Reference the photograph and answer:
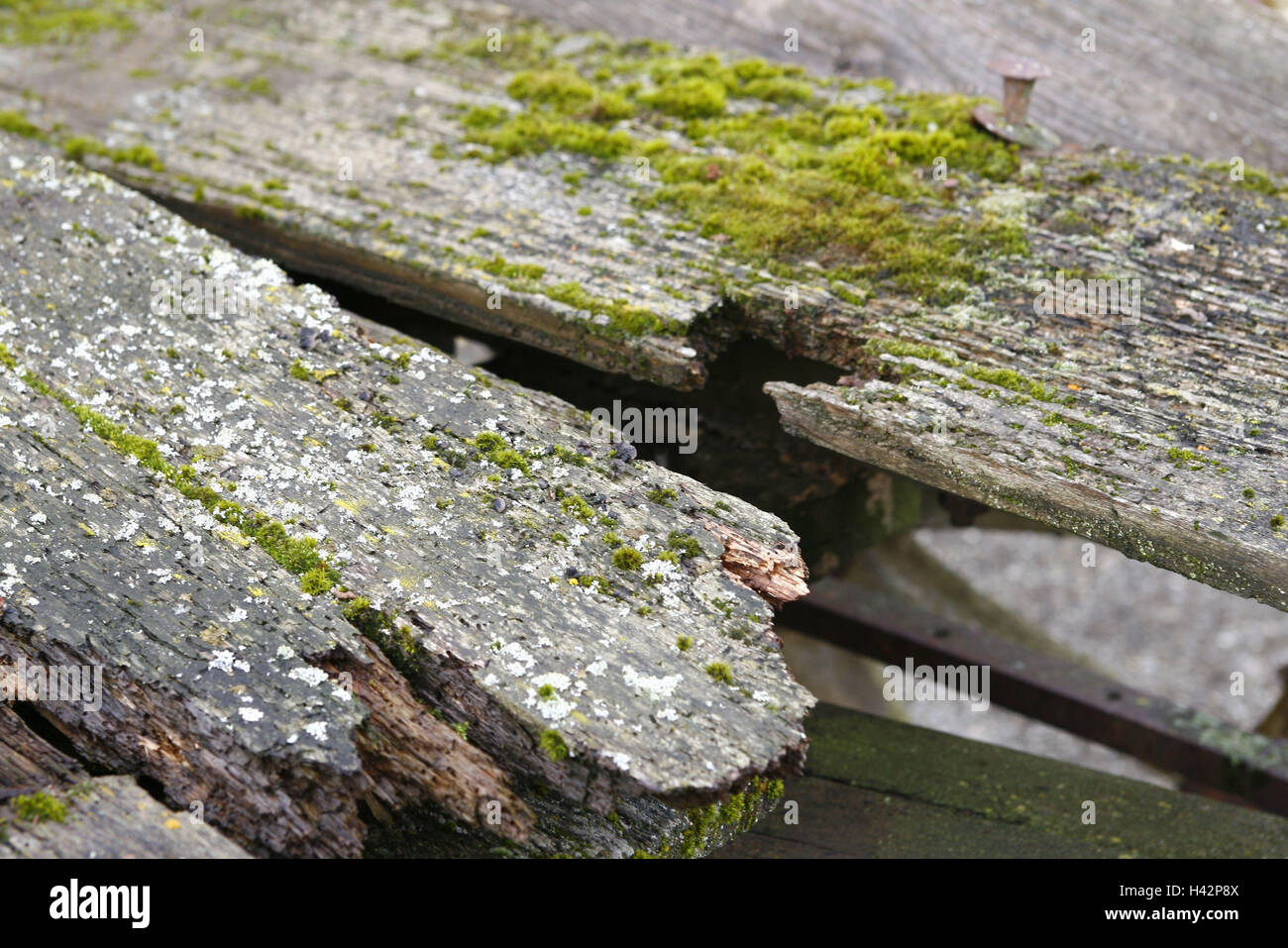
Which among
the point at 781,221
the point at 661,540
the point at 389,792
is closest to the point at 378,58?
the point at 781,221

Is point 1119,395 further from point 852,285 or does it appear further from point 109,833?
point 109,833

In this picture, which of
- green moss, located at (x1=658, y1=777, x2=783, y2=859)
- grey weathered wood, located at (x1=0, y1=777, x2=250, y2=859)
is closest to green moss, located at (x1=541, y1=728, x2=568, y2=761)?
green moss, located at (x1=658, y1=777, x2=783, y2=859)

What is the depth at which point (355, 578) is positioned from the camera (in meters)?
2.23

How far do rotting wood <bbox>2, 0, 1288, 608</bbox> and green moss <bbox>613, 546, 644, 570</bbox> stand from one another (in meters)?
0.66

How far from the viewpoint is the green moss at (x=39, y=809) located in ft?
6.11

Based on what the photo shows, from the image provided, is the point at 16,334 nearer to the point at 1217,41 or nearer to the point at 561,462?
the point at 561,462

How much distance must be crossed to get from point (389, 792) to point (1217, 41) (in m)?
4.38

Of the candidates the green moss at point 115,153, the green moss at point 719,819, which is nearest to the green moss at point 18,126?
the green moss at point 115,153

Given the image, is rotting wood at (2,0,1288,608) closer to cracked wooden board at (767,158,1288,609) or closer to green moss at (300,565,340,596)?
cracked wooden board at (767,158,1288,609)

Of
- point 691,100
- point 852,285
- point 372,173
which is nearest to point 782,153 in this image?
point 691,100

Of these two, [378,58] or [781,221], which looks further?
[378,58]

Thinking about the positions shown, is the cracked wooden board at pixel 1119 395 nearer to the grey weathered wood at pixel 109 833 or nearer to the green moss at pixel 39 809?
the grey weathered wood at pixel 109 833

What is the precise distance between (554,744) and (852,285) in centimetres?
166

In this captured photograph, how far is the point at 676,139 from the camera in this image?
3.70 metres
